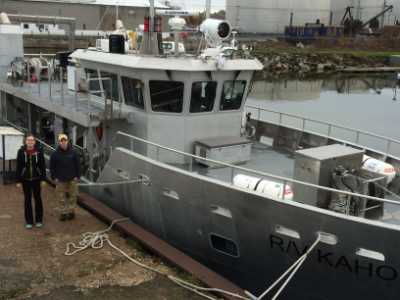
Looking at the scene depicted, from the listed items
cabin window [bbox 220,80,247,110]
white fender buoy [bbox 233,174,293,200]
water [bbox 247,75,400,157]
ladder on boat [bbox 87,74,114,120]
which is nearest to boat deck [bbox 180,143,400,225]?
white fender buoy [bbox 233,174,293,200]

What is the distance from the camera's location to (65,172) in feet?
28.1

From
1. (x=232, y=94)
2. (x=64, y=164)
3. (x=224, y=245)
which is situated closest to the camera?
(x=224, y=245)

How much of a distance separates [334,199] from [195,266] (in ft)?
7.21

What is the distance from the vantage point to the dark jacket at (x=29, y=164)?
8117mm

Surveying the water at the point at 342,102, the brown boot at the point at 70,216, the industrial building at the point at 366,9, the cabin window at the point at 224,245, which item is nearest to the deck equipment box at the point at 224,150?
the cabin window at the point at 224,245

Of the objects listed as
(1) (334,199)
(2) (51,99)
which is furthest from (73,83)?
(1) (334,199)

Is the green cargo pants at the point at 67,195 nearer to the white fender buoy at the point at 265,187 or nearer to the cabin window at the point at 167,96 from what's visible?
the cabin window at the point at 167,96

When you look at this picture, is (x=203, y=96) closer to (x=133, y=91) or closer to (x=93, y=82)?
(x=133, y=91)

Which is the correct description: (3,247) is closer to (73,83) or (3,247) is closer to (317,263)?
(317,263)

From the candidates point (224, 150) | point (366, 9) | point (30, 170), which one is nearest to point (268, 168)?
point (224, 150)

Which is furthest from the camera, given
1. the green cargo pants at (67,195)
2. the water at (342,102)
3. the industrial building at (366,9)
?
the industrial building at (366,9)

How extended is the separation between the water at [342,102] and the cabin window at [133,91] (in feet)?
36.8

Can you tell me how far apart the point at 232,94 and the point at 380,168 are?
126 inches

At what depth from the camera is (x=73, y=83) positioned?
40.8 feet
